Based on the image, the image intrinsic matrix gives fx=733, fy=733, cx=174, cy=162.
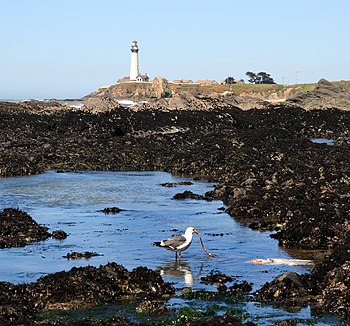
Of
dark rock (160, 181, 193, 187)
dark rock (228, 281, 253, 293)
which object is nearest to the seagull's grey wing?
dark rock (228, 281, 253, 293)

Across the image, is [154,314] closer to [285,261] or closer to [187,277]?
[187,277]

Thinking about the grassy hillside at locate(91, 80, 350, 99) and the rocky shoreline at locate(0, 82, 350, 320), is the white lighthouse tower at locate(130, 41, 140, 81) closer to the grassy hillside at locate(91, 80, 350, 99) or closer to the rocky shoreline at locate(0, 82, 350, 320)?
the grassy hillside at locate(91, 80, 350, 99)

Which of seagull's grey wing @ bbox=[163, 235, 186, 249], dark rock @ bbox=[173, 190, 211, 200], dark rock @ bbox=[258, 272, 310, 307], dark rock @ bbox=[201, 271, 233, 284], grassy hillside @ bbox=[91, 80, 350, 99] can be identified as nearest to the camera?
dark rock @ bbox=[258, 272, 310, 307]

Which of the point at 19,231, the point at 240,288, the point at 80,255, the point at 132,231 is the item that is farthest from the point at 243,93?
the point at 240,288

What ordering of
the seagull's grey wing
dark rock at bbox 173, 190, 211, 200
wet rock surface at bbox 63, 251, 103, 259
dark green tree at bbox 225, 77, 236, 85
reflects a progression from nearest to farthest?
the seagull's grey wing → wet rock surface at bbox 63, 251, 103, 259 → dark rock at bbox 173, 190, 211, 200 → dark green tree at bbox 225, 77, 236, 85

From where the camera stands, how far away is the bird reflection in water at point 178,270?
13.9m

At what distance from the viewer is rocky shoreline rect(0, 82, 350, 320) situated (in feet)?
44.1

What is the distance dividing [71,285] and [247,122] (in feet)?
139

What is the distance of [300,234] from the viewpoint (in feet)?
56.6

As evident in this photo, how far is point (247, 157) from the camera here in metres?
33.6

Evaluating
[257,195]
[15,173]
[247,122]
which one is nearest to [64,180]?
[15,173]

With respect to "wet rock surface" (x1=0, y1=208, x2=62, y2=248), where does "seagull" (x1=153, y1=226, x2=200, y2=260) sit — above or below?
above

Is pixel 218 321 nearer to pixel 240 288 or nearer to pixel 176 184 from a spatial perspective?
pixel 240 288

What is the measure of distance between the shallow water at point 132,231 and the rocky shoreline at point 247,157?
2.82 feet
